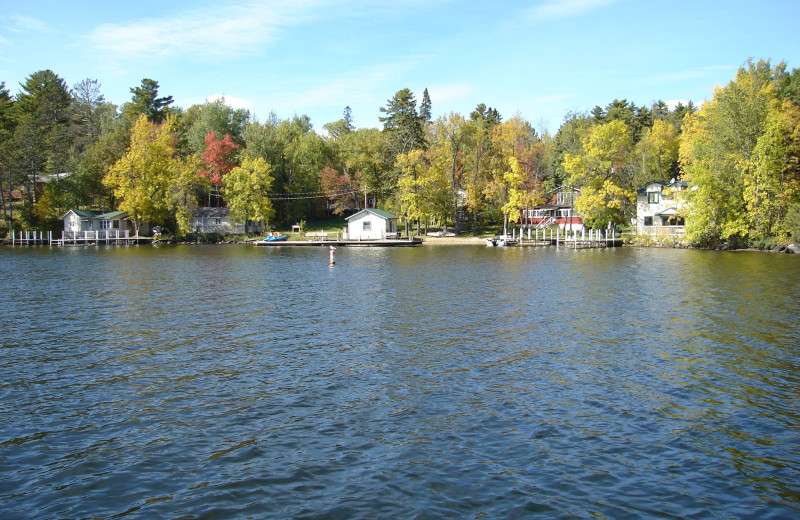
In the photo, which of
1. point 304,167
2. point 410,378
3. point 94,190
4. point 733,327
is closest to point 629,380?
point 410,378

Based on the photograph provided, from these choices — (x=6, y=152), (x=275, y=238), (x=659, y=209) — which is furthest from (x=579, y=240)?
A: (x=6, y=152)

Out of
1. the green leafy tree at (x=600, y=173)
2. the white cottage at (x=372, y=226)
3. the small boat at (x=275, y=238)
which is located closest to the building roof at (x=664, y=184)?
the green leafy tree at (x=600, y=173)

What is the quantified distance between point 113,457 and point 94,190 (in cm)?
9891

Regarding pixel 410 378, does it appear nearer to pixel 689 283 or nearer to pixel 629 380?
pixel 629 380

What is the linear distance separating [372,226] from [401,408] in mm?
74669

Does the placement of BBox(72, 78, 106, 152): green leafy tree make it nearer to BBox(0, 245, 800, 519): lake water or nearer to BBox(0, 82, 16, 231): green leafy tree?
BBox(0, 82, 16, 231): green leafy tree

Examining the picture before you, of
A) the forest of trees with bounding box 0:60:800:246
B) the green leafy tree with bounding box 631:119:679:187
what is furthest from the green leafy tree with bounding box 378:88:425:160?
the green leafy tree with bounding box 631:119:679:187

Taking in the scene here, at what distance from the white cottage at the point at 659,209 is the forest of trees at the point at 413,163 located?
2840mm

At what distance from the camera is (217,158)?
99.2 metres

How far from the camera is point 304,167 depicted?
104 metres

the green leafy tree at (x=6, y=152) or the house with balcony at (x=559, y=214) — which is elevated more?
the green leafy tree at (x=6, y=152)

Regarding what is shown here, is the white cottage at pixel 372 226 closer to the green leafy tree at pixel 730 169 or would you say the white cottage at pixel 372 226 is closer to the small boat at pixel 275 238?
the small boat at pixel 275 238

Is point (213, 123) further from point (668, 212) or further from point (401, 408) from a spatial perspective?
point (401, 408)

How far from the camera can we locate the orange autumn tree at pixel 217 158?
324 ft
